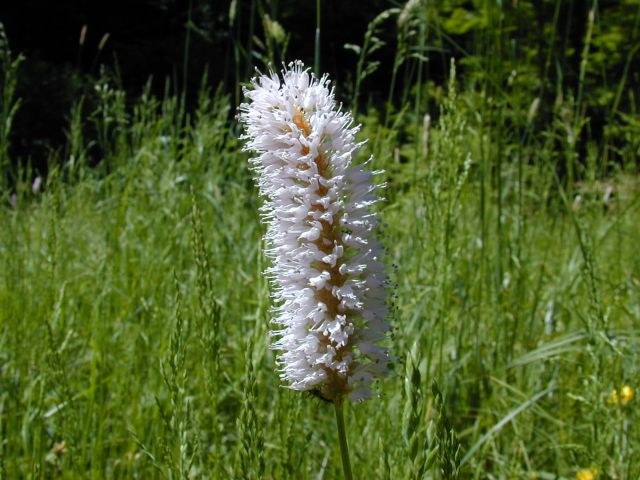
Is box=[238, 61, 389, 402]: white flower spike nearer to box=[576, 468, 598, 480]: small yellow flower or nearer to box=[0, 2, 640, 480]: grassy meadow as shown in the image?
box=[0, 2, 640, 480]: grassy meadow

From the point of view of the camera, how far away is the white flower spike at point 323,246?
3.54ft

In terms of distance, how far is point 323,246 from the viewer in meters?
1.10

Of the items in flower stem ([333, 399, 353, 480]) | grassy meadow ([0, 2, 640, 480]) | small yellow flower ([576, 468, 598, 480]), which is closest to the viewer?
flower stem ([333, 399, 353, 480])

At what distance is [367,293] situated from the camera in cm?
110

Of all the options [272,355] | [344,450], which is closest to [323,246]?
[344,450]

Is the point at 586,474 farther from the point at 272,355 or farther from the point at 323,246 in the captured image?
the point at 323,246

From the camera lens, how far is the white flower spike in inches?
42.5

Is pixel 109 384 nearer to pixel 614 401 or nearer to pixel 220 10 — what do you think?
pixel 614 401

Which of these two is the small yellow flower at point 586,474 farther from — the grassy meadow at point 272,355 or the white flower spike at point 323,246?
the white flower spike at point 323,246

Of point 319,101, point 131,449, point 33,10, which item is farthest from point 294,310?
point 33,10

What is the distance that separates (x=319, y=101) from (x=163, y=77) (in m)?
13.2

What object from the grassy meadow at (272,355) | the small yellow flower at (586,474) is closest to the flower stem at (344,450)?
the grassy meadow at (272,355)

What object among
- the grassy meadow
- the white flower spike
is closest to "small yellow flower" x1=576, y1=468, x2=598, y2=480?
the grassy meadow

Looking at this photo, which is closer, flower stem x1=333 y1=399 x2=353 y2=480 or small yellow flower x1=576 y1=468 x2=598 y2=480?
flower stem x1=333 y1=399 x2=353 y2=480
